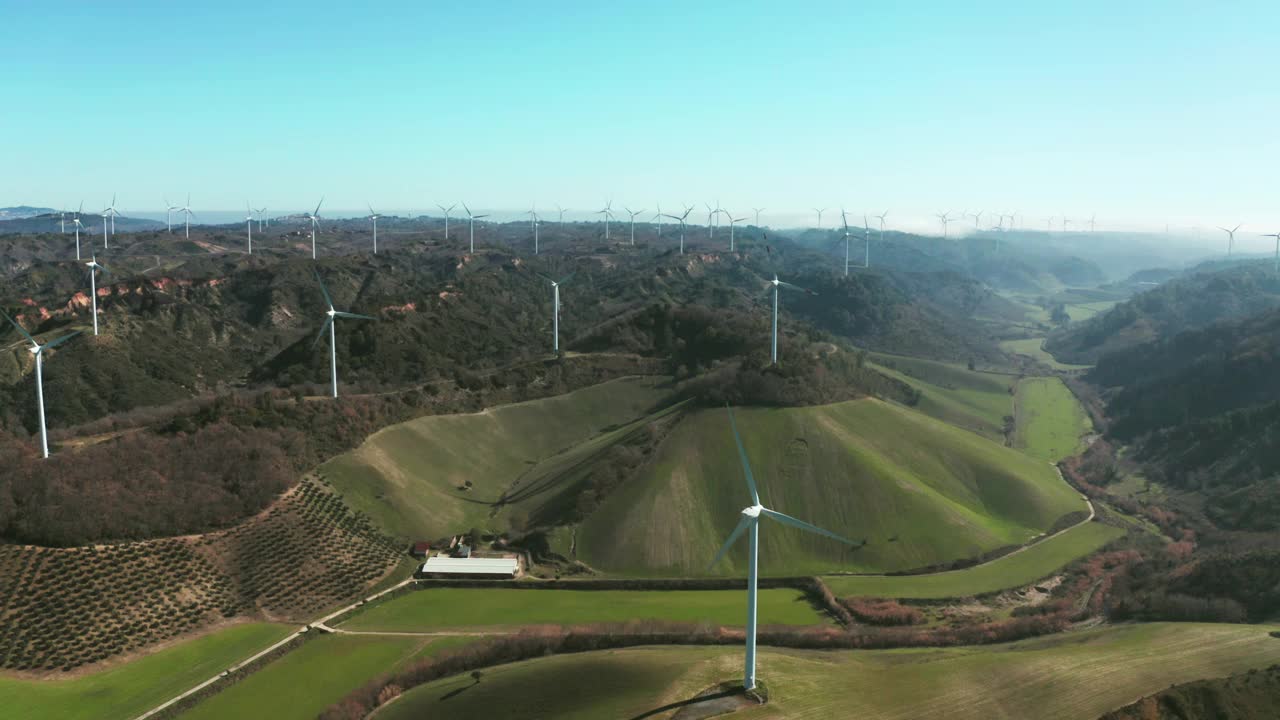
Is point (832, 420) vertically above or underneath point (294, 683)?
above

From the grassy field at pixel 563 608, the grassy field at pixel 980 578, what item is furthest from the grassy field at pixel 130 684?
the grassy field at pixel 980 578

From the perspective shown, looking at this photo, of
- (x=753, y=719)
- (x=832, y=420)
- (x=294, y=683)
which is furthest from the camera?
(x=832, y=420)

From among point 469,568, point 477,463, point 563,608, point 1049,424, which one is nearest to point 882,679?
point 563,608

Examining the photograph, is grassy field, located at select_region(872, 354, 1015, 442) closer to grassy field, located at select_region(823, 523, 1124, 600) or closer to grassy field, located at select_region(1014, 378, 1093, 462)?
grassy field, located at select_region(1014, 378, 1093, 462)

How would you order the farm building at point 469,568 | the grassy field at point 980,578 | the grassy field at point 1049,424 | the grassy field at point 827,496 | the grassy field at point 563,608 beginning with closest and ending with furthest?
the grassy field at point 563,608
the grassy field at point 980,578
the farm building at point 469,568
the grassy field at point 827,496
the grassy field at point 1049,424

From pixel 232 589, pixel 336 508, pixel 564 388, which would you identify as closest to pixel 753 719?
pixel 232 589

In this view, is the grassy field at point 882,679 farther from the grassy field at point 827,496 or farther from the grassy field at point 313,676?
the grassy field at point 827,496

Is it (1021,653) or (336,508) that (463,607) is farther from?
(1021,653)
